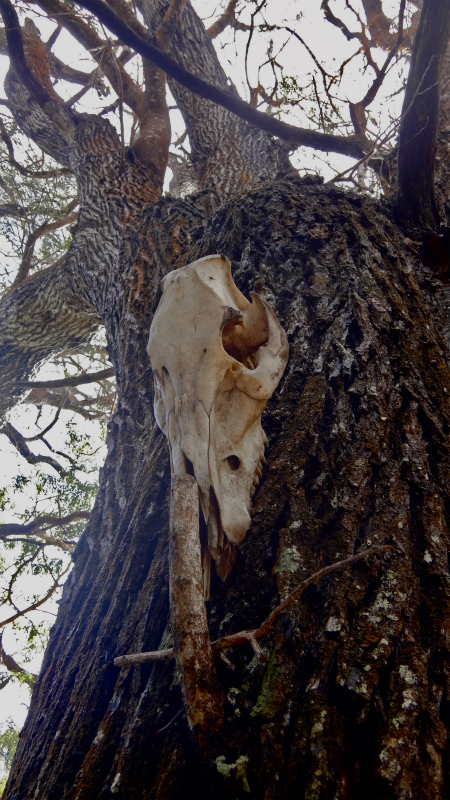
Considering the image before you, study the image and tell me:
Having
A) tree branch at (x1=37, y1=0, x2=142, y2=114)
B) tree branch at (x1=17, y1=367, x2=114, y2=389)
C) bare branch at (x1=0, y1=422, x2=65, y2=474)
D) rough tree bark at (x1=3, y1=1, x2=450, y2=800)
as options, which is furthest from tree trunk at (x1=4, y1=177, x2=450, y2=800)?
tree branch at (x1=37, y1=0, x2=142, y2=114)

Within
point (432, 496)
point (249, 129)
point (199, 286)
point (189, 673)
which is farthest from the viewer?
point (249, 129)

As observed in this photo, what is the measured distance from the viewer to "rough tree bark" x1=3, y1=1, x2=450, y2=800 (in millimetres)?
772

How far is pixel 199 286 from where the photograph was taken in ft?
4.48

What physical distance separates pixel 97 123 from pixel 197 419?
11.0 ft

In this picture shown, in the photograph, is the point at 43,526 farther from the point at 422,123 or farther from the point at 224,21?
the point at 224,21

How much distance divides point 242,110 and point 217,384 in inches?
84.3

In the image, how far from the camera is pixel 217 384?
1231mm

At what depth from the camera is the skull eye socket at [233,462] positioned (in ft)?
4.00

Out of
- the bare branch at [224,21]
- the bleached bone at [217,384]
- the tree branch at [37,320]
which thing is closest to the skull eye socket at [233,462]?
the bleached bone at [217,384]

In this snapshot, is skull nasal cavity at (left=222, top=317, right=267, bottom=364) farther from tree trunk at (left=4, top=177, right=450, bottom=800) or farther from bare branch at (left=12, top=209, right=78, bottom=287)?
bare branch at (left=12, top=209, right=78, bottom=287)

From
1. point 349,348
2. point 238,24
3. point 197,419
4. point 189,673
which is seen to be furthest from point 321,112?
point 189,673

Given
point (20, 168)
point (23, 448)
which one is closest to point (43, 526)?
point (23, 448)

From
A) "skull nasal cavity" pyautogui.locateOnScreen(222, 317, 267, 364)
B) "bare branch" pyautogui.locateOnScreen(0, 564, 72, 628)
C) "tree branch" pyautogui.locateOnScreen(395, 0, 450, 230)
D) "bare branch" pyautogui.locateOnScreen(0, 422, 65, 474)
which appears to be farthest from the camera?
"bare branch" pyautogui.locateOnScreen(0, 422, 65, 474)

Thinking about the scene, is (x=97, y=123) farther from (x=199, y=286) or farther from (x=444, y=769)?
(x=444, y=769)
